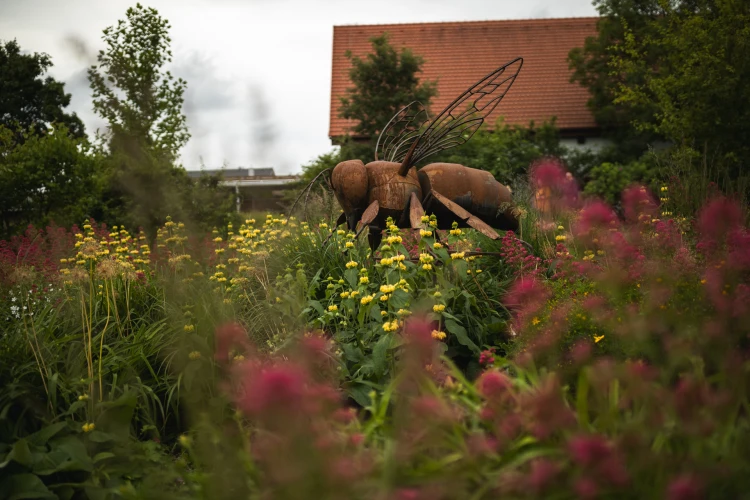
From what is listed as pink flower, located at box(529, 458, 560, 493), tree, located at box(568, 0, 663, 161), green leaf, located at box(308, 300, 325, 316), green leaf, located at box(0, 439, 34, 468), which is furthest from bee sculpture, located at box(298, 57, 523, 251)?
tree, located at box(568, 0, 663, 161)

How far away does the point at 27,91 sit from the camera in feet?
82.3

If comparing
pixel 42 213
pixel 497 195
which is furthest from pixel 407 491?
pixel 42 213

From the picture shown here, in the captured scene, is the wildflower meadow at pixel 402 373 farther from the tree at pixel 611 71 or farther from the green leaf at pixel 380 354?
the tree at pixel 611 71

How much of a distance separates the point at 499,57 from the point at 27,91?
17373mm

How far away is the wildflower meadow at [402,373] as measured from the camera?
1.68m

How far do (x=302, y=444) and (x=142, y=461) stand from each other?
6.70 ft

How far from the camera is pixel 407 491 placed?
1587mm

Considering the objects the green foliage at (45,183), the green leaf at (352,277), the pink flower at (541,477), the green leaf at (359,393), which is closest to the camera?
the pink flower at (541,477)

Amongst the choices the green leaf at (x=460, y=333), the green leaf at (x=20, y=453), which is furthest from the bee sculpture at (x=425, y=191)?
the green leaf at (x=20, y=453)

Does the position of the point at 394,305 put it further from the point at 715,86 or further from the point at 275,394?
the point at 715,86

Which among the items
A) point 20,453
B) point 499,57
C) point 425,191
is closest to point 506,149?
point 499,57

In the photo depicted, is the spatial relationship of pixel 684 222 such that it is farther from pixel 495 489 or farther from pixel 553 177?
pixel 495 489

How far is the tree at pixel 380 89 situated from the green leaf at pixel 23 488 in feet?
50.6

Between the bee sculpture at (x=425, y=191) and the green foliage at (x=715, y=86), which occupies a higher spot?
the green foliage at (x=715, y=86)
